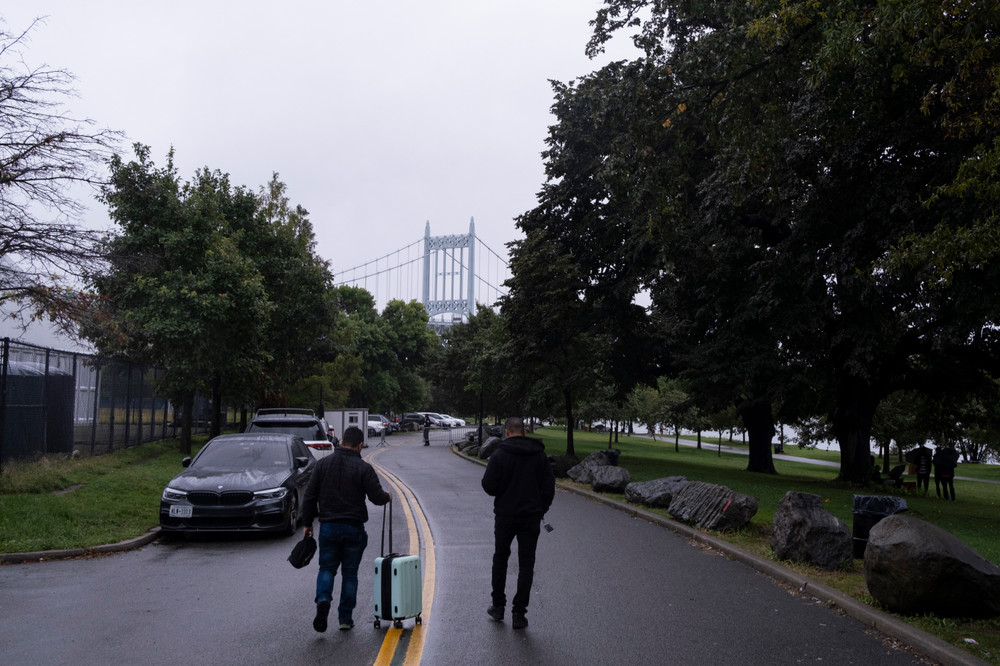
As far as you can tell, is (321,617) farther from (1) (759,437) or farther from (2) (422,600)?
(1) (759,437)

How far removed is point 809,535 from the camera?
9.06 meters

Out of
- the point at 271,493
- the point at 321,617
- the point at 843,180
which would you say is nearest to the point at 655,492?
the point at 271,493

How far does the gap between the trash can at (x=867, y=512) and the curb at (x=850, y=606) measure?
102cm

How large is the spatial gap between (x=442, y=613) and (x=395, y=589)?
895mm

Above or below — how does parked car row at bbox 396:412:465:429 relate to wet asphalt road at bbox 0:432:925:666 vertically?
below

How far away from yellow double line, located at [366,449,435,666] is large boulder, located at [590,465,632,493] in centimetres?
428

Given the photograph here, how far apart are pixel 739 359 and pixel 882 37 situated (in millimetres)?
14894

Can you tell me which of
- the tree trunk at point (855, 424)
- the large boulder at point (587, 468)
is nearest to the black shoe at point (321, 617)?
the large boulder at point (587, 468)

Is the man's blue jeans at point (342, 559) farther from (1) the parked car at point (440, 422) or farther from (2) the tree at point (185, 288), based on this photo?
(1) the parked car at point (440, 422)

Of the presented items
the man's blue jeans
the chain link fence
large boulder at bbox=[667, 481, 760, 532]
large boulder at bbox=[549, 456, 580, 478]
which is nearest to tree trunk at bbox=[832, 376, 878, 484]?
large boulder at bbox=[549, 456, 580, 478]

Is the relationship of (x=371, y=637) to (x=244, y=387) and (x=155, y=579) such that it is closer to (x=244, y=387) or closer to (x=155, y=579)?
(x=155, y=579)

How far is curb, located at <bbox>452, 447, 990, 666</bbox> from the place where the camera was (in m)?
5.77

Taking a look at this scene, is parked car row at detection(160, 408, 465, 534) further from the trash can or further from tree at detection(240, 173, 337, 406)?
tree at detection(240, 173, 337, 406)

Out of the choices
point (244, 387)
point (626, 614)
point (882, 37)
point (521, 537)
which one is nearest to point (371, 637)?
point (521, 537)
